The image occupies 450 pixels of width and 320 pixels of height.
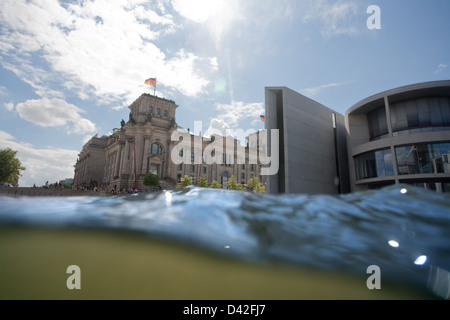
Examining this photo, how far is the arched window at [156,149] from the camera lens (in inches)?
2238

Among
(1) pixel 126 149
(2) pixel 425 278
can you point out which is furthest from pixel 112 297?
(1) pixel 126 149

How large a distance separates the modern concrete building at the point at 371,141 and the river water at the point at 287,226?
27.5m

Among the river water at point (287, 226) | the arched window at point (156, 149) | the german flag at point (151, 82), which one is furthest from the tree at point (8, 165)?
the river water at point (287, 226)

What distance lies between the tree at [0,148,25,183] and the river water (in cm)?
6924

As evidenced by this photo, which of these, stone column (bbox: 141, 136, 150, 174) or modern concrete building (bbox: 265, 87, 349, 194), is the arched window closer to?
stone column (bbox: 141, 136, 150, 174)

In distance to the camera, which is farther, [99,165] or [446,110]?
[99,165]

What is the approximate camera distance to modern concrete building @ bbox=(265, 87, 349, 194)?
32.5 m

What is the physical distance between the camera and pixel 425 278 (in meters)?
2.78

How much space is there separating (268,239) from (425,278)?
182cm

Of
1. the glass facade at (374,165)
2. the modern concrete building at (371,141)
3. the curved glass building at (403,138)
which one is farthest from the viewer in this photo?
the glass facade at (374,165)

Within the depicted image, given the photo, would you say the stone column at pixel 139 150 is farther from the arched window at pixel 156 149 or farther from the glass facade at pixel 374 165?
the glass facade at pixel 374 165

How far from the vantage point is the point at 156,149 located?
57469 millimetres

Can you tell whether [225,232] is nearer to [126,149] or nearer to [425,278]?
[425,278]
